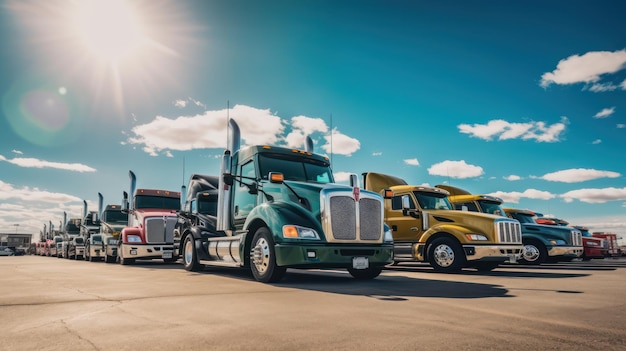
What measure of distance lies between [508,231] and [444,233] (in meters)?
1.59

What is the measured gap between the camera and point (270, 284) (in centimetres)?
764

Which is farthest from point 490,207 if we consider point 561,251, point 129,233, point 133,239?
point 129,233

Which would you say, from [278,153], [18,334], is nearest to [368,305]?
[18,334]

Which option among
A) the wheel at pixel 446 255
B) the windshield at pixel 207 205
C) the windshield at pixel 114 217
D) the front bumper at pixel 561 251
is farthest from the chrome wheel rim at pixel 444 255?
the windshield at pixel 114 217

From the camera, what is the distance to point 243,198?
31.6 feet

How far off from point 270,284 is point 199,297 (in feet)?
6.95

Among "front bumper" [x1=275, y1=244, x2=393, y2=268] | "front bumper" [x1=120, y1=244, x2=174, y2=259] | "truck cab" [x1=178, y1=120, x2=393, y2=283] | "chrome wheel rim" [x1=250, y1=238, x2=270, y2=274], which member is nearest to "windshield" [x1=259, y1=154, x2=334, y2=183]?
"truck cab" [x1=178, y1=120, x2=393, y2=283]

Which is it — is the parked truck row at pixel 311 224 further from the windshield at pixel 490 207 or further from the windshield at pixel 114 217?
the windshield at pixel 114 217

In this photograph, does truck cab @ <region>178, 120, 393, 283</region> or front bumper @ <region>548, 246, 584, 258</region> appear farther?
front bumper @ <region>548, 246, 584, 258</region>

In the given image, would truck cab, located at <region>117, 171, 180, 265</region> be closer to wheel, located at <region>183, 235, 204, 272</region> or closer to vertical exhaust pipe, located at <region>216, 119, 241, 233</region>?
wheel, located at <region>183, 235, 204, 272</region>

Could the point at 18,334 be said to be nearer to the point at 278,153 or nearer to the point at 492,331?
the point at 492,331

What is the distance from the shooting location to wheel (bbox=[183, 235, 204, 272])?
11500 millimetres

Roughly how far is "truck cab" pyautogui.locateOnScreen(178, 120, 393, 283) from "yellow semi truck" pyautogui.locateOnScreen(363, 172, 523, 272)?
1.95 meters

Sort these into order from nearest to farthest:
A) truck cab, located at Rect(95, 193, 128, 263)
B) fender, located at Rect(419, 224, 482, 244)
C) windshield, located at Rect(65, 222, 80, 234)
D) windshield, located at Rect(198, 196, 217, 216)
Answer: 1. fender, located at Rect(419, 224, 482, 244)
2. windshield, located at Rect(198, 196, 217, 216)
3. truck cab, located at Rect(95, 193, 128, 263)
4. windshield, located at Rect(65, 222, 80, 234)
